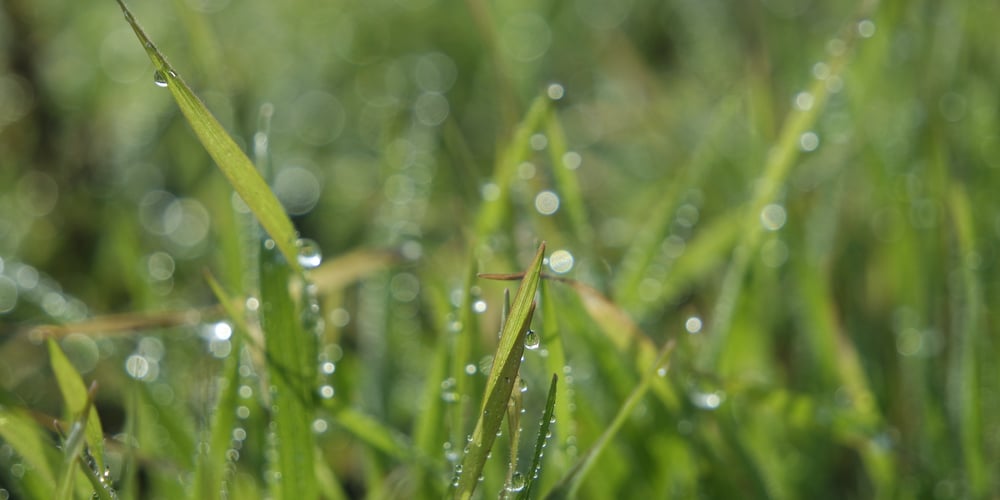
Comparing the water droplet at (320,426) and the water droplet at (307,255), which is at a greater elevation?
the water droplet at (307,255)

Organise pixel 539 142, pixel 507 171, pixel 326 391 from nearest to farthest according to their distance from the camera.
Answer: pixel 326 391, pixel 507 171, pixel 539 142

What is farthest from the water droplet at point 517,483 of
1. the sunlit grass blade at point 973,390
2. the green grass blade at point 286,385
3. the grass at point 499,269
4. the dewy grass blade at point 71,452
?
the sunlit grass blade at point 973,390

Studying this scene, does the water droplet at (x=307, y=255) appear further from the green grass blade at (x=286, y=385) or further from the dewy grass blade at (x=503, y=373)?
the dewy grass blade at (x=503, y=373)

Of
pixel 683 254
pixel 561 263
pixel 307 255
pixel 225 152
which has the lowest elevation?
pixel 683 254

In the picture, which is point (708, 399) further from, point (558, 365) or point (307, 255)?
point (307, 255)

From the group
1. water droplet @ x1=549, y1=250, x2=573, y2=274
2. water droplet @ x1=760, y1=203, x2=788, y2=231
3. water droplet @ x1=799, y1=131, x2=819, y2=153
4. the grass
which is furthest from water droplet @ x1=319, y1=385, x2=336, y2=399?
water droplet @ x1=799, y1=131, x2=819, y2=153

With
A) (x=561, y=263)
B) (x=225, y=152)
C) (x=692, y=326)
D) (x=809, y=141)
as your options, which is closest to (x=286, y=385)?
(x=225, y=152)

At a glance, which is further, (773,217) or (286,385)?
(773,217)
